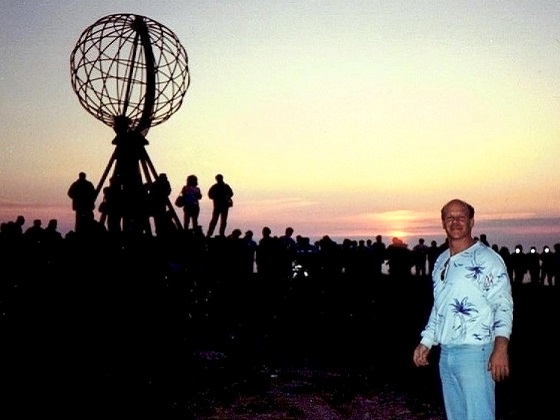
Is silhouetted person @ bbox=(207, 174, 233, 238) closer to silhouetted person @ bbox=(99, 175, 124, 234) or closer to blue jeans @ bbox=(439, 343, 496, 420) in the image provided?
silhouetted person @ bbox=(99, 175, 124, 234)

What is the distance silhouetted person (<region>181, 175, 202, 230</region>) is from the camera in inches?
602

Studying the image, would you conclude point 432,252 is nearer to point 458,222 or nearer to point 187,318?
point 187,318

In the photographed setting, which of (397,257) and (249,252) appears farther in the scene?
(397,257)

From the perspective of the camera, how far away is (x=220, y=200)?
15188 mm

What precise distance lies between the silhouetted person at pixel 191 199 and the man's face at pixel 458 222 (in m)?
11.7

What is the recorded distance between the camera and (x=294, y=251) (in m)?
16.3

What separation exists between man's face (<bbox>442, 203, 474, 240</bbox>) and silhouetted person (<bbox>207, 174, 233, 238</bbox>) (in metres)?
11.4

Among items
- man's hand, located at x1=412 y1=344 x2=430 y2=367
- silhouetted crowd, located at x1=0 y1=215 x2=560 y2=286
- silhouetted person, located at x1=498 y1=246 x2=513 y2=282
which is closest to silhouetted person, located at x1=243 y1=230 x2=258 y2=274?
silhouetted crowd, located at x1=0 y1=215 x2=560 y2=286

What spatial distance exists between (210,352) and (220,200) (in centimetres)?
543

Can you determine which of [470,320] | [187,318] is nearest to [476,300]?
[470,320]

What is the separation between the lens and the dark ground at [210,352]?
6.93 metres

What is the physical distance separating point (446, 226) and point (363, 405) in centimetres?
376

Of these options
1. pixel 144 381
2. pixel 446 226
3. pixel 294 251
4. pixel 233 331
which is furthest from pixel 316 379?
pixel 294 251

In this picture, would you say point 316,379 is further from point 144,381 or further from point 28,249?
point 28,249
